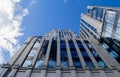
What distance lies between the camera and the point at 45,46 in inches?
1713

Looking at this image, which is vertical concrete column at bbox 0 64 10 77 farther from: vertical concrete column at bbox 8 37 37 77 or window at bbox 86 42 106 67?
window at bbox 86 42 106 67

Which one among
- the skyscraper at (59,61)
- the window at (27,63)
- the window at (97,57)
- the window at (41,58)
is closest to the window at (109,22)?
the skyscraper at (59,61)

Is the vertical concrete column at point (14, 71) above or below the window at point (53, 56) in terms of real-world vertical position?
below

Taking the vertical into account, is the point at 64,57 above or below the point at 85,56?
above

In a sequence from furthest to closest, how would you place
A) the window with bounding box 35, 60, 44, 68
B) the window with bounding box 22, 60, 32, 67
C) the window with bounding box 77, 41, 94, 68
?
the window with bounding box 77, 41, 94, 68
the window with bounding box 22, 60, 32, 67
the window with bounding box 35, 60, 44, 68

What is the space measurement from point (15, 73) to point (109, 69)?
541 inches

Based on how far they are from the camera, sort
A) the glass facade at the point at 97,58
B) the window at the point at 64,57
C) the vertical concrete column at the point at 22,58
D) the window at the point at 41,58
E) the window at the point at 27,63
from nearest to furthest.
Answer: the vertical concrete column at the point at 22,58 < the window at the point at 27,63 < the window at the point at 41,58 < the window at the point at 64,57 < the glass facade at the point at 97,58

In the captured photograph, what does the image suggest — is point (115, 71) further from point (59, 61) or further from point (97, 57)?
point (59, 61)

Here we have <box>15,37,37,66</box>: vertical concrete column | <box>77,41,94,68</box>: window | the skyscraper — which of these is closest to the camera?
the skyscraper

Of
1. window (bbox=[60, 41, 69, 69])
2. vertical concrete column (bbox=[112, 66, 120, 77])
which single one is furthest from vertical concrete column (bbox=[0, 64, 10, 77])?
vertical concrete column (bbox=[112, 66, 120, 77])

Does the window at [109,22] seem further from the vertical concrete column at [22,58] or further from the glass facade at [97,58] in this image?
the vertical concrete column at [22,58]

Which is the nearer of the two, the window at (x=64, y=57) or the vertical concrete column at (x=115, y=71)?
the vertical concrete column at (x=115, y=71)

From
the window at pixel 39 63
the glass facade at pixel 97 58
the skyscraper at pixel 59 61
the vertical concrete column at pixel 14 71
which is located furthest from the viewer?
the glass facade at pixel 97 58

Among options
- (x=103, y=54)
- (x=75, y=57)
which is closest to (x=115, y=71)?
(x=75, y=57)
